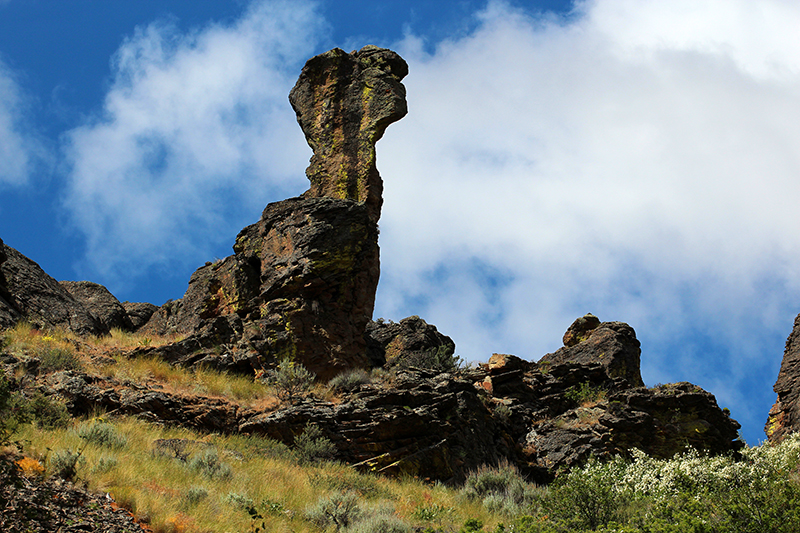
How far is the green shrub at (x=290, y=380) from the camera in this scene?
696 inches

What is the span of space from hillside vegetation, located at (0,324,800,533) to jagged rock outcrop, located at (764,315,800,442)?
3.34 meters

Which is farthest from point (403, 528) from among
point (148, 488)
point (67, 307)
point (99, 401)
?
point (67, 307)

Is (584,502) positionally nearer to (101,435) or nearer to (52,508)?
(52,508)

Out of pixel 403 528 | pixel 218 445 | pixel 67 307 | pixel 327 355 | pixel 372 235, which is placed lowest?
pixel 403 528

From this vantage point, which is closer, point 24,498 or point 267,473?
point 24,498

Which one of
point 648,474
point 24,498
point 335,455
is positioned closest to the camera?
point 24,498

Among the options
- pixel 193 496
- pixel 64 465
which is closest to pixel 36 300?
pixel 64 465

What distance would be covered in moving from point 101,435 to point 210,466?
6.93 ft

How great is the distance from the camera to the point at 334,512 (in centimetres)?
1123

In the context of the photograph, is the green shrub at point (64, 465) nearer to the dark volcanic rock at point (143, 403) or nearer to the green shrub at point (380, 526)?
the green shrub at point (380, 526)

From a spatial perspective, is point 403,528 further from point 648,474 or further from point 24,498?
point 648,474

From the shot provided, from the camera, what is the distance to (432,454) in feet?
51.9

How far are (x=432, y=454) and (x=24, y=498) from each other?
924cm

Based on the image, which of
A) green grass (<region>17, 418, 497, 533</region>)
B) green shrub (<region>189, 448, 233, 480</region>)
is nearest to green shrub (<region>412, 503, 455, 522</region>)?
green grass (<region>17, 418, 497, 533</region>)
